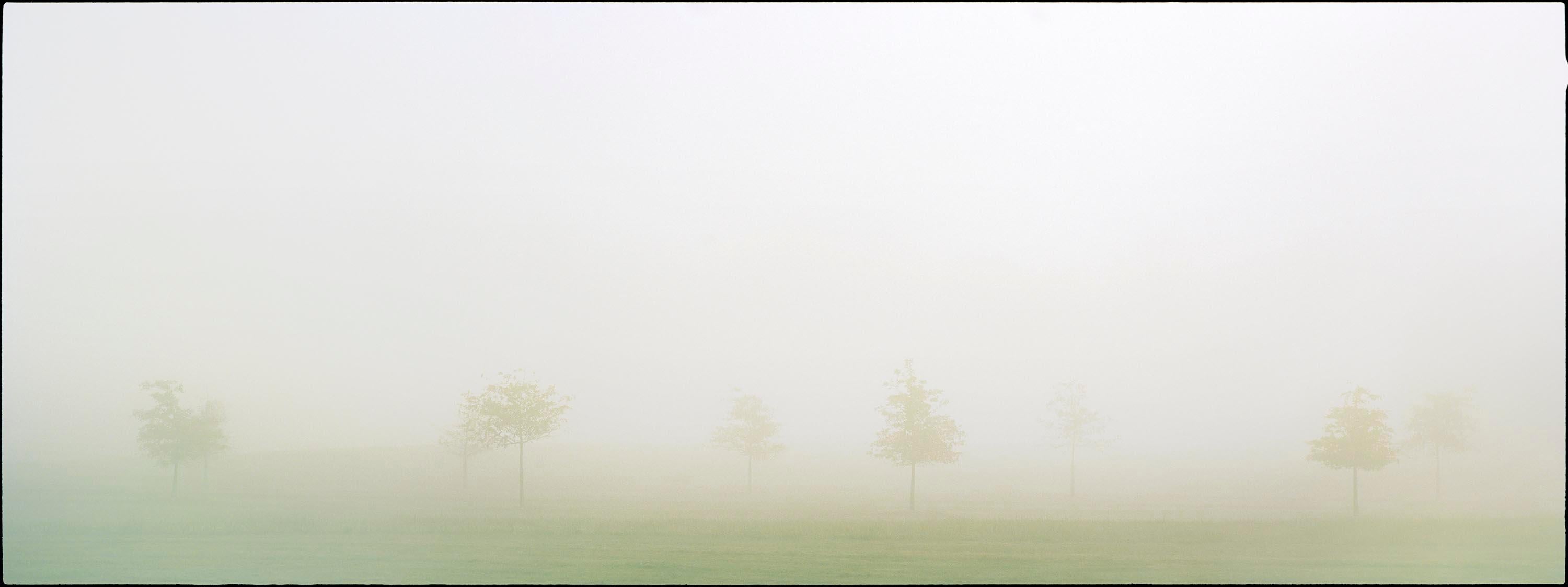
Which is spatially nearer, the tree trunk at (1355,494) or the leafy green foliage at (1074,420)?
the tree trunk at (1355,494)

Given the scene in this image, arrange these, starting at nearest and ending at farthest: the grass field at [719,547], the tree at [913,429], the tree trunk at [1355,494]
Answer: the grass field at [719,547]
the tree trunk at [1355,494]
the tree at [913,429]

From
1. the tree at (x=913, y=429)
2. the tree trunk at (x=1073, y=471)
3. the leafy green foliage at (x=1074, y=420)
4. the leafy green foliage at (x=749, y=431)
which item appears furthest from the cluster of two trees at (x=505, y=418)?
the tree trunk at (x=1073, y=471)

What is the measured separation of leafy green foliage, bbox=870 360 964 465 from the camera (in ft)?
58.5

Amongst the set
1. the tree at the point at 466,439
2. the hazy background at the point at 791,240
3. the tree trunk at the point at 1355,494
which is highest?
the hazy background at the point at 791,240

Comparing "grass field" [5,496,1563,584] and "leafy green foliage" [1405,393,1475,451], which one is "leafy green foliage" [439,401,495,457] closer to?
"grass field" [5,496,1563,584]

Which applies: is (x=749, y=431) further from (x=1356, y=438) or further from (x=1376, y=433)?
(x=1376, y=433)

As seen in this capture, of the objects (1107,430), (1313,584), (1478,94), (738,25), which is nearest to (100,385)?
Result: (738,25)

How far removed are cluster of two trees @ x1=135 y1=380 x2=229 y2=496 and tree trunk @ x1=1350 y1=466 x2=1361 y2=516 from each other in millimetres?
22093

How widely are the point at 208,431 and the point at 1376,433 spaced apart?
23.4m

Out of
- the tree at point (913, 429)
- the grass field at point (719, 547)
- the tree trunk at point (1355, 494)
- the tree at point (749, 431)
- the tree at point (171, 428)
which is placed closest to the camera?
the grass field at point (719, 547)

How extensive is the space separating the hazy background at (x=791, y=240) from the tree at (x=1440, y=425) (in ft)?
1.16

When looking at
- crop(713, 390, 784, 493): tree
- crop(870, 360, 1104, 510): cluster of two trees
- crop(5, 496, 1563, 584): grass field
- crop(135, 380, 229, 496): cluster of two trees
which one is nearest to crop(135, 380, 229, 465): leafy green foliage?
crop(135, 380, 229, 496): cluster of two trees

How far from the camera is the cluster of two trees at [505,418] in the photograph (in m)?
18.1

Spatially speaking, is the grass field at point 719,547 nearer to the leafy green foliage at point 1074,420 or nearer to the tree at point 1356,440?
the tree at point 1356,440
